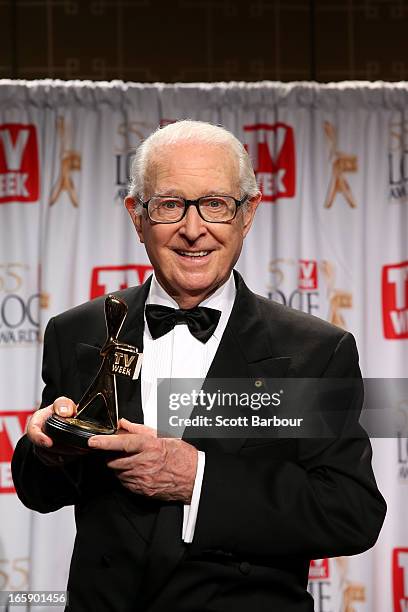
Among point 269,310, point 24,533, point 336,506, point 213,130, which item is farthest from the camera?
point 24,533

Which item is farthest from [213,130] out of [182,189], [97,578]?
[97,578]

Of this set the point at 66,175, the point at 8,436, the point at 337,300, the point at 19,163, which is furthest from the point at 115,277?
the point at 337,300

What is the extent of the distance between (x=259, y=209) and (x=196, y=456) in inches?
80.6

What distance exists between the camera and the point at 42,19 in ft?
11.2

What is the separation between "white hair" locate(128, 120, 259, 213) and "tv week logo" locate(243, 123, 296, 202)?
1.71 metres

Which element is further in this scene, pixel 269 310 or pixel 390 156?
pixel 390 156

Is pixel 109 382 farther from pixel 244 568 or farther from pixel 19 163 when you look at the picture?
pixel 19 163

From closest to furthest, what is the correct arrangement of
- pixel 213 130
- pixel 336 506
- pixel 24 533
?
1. pixel 336 506
2. pixel 213 130
3. pixel 24 533

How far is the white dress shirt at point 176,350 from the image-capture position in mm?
1644

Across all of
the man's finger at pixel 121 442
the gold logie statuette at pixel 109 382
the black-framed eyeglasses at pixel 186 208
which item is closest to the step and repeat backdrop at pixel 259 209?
the black-framed eyeglasses at pixel 186 208

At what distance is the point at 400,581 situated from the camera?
10.7 feet

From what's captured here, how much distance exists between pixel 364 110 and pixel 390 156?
201 millimetres

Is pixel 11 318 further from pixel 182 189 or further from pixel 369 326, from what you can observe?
pixel 182 189

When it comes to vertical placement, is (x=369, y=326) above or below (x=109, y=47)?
below
